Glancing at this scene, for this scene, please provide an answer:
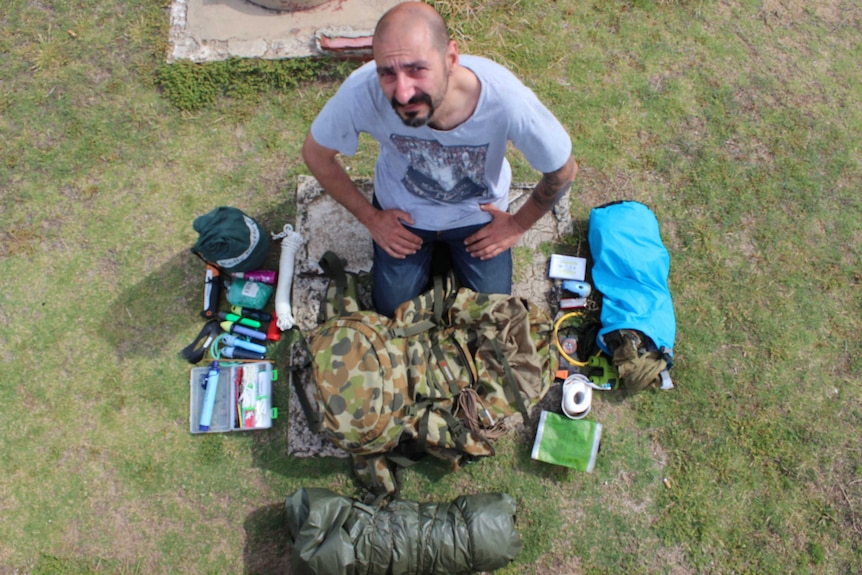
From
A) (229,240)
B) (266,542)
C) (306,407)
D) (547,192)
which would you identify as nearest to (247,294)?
(229,240)

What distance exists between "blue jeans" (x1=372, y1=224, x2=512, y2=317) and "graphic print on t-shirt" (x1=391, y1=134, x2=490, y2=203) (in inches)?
13.9

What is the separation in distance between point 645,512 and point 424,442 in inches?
65.2

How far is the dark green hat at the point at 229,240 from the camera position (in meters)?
3.57

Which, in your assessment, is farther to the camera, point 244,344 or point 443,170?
point 244,344

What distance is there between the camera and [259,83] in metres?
4.44

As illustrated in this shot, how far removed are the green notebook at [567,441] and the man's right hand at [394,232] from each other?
1.55 meters

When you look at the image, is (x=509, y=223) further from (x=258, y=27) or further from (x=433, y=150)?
(x=258, y=27)

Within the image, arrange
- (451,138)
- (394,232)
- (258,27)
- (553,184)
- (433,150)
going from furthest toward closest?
(258,27) → (394,232) → (553,184) → (433,150) → (451,138)

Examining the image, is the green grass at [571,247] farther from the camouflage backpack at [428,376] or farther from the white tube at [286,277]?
the camouflage backpack at [428,376]

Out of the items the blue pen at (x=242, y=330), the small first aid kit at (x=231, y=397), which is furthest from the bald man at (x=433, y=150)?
the small first aid kit at (x=231, y=397)

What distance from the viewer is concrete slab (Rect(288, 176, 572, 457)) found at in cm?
405

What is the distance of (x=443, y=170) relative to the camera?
2.98m

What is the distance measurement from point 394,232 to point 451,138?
32.4 inches

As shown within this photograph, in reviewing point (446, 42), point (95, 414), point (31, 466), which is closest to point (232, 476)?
point (95, 414)
